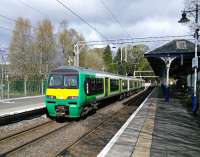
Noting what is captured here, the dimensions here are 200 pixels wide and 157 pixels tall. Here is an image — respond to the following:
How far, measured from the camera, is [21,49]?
47.7 metres

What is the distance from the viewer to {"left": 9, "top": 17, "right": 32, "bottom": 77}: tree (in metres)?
46.4

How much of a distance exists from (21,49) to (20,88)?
1741 centimetres

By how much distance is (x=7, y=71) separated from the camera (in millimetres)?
49156

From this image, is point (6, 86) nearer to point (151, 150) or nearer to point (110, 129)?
point (110, 129)

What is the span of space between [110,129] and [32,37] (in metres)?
40.3

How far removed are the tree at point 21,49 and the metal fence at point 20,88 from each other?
36.7 feet

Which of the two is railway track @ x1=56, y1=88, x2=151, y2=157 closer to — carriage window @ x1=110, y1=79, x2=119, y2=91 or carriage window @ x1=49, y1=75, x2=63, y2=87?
carriage window @ x1=49, y1=75, x2=63, y2=87

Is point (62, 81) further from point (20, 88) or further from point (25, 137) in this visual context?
point (20, 88)

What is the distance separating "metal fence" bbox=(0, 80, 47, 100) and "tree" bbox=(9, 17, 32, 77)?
11.2 meters

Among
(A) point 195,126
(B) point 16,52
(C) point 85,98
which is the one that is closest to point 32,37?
(B) point 16,52

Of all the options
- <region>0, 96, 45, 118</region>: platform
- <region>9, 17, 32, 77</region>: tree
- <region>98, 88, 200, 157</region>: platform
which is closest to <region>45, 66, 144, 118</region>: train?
<region>0, 96, 45, 118</region>: platform

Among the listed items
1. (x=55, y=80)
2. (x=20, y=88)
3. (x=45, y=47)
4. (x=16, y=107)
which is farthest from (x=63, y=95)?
(x=45, y=47)

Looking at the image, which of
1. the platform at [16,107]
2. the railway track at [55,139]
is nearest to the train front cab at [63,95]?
the railway track at [55,139]

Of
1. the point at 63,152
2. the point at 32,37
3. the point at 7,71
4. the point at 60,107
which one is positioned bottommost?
the point at 63,152
